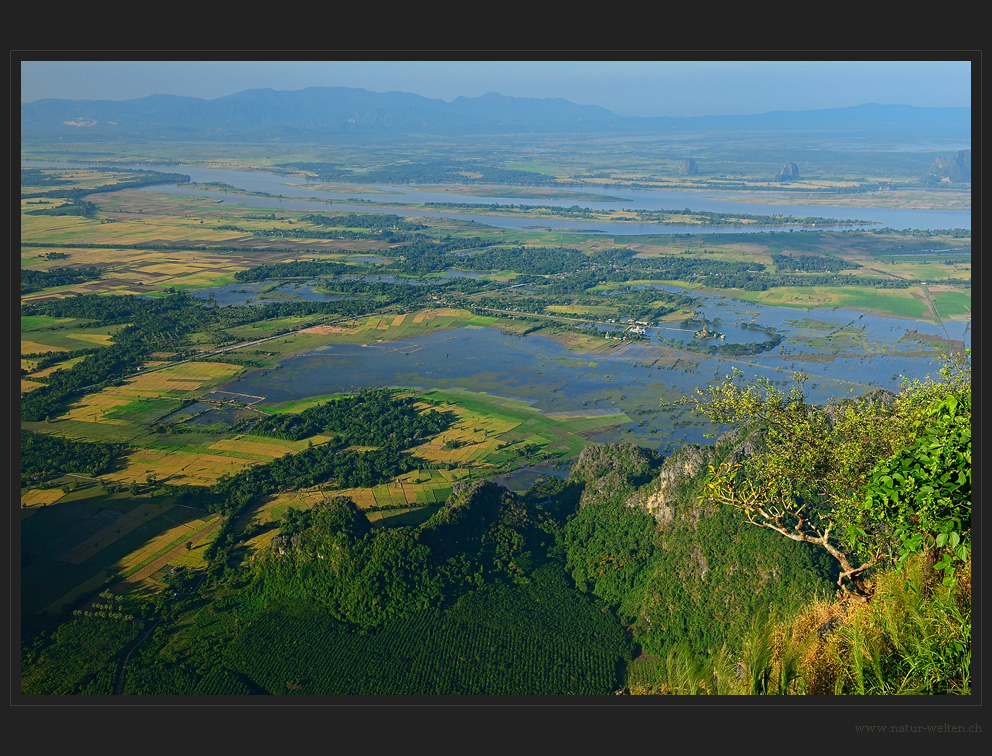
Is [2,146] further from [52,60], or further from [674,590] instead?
[674,590]

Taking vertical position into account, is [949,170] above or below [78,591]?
above

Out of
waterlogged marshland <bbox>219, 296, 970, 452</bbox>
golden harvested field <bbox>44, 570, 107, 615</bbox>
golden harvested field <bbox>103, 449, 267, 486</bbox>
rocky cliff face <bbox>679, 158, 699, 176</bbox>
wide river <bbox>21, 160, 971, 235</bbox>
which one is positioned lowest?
golden harvested field <bbox>44, 570, 107, 615</bbox>

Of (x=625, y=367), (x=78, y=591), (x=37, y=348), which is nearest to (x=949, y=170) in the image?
(x=625, y=367)

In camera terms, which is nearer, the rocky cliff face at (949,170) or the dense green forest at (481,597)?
the dense green forest at (481,597)

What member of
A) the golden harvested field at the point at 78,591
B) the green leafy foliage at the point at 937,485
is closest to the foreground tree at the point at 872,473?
the green leafy foliage at the point at 937,485

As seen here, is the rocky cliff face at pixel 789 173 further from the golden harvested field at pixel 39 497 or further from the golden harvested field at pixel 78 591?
the golden harvested field at pixel 78 591

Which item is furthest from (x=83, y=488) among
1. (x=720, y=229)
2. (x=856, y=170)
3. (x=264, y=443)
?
(x=856, y=170)

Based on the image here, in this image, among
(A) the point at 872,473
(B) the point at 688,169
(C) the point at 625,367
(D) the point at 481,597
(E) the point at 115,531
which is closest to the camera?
(A) the point at 872,473

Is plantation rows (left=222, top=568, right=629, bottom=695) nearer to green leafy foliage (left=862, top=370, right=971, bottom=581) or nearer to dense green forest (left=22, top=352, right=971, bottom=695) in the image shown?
dense green forest (left=22, top=352, right=971, bottom=695)

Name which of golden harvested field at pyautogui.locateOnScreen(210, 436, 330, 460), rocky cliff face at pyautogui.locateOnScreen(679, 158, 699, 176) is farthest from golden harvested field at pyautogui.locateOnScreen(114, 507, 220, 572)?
rocky cliff face at pyautogui.locateOnScreen(679, 158, 699, 176)

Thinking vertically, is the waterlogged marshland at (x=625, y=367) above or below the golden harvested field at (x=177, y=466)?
above

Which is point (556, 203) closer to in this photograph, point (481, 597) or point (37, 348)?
point (37, 348)
